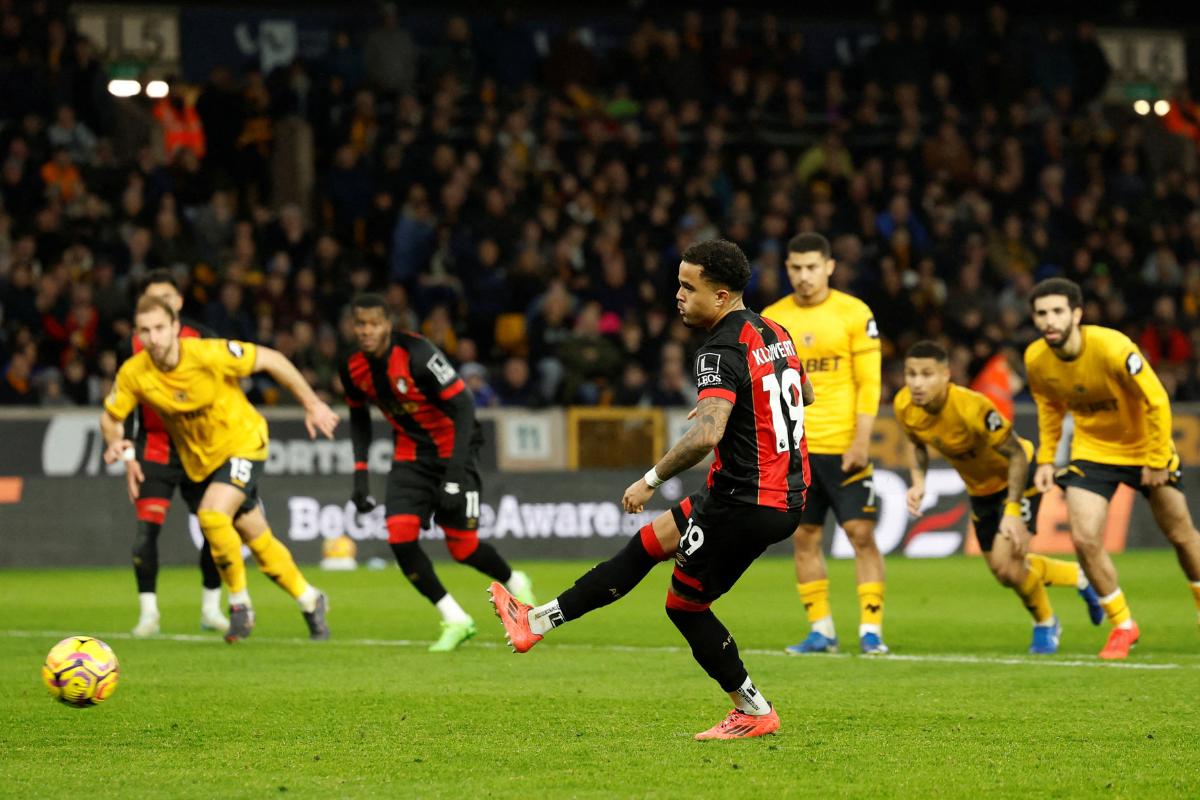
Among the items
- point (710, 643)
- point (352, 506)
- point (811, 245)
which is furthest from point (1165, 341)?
point (710, 643)

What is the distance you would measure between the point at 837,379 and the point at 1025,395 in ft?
37.9

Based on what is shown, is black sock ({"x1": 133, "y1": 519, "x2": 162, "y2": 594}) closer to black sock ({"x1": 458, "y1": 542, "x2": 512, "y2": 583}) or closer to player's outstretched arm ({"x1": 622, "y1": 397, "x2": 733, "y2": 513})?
black sock ({"x1": 458, "y1": 542, "x2": 512, "y2": 583})

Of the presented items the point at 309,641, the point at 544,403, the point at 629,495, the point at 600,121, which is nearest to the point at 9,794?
the point at 629,495

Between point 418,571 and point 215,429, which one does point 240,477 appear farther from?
point 418,571

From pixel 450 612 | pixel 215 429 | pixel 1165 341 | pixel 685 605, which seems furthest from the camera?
pixel 1165 341

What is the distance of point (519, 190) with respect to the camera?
23.3 meters

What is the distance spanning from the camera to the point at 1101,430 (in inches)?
417

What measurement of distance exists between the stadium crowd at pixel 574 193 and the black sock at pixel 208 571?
733cm

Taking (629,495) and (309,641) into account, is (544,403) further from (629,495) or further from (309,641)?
(629,495)

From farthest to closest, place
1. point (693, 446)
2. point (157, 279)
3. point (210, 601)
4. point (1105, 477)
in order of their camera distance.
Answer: point (210, 601)
point (157, 279)
point (1105, 477)
point (693, 446)

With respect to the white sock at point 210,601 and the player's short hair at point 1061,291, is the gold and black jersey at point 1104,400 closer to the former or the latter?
the player's short hair at point 1061,291

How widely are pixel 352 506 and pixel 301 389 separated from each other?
27.3 ft

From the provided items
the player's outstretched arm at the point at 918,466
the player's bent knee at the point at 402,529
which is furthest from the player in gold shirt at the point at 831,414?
Result: the player's bent knee at the point at 402,529

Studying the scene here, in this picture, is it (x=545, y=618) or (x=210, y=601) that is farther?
(x=210, y=601)
